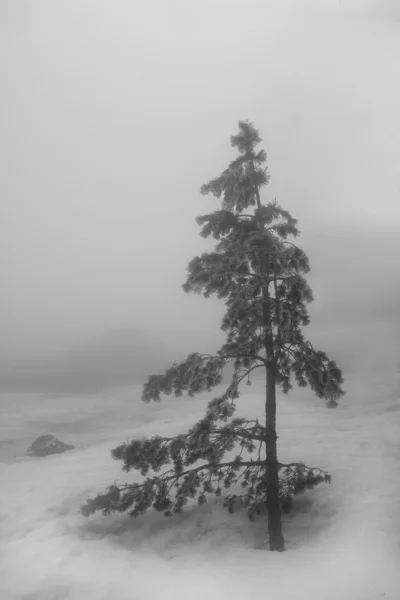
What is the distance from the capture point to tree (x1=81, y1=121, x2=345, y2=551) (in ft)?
33.5

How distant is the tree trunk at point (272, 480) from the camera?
402 inches

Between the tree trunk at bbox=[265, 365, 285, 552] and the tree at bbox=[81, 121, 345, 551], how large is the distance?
25mm

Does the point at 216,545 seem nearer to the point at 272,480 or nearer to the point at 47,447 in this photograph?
the point at 272,480

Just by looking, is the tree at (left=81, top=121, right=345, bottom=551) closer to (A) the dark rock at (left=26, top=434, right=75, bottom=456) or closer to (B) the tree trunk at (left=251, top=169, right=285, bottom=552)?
(B) the tree trunk at (left=251, top=169, right=285, bottom=552)

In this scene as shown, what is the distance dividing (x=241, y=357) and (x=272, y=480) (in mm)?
3433

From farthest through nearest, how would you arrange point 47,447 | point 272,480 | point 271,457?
point 47,447, point 271,457, point 272,480

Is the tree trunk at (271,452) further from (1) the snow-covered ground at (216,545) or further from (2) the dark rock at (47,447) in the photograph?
(2) the dark rock at (47,447)

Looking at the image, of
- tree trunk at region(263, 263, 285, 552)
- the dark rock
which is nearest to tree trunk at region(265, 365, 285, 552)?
tree trunk at region(263, 263, 285, 552)

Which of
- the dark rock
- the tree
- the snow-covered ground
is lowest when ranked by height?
the dark rock

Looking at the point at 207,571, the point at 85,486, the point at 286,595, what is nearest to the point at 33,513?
the point at 85,486

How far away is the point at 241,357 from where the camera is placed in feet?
Result: 36.2

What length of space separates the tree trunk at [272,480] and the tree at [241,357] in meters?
0.03

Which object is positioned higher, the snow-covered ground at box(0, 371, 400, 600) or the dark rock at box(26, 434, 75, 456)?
the snow-covered ground at box(0, 371, 400, 600)

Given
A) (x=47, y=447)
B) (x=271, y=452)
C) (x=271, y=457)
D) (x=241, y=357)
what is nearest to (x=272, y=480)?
(x=271, y=457)
